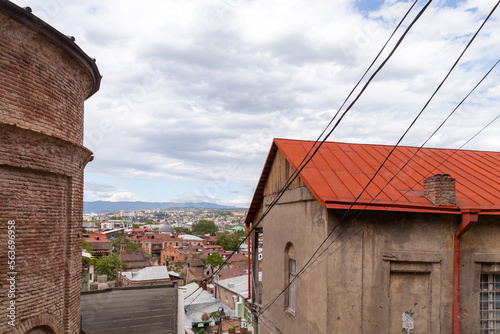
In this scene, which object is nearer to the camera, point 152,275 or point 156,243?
point 152,275

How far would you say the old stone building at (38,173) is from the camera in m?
6.50

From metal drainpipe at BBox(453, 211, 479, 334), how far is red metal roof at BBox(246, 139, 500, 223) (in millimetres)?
214

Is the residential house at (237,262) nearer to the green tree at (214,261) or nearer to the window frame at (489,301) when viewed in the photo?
the green tree at (214,261)

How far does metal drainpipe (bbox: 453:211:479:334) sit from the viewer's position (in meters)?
8.03

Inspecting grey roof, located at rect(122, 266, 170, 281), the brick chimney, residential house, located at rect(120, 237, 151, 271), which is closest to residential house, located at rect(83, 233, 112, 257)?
residential house, located at rect(120, 237, 151, 271)

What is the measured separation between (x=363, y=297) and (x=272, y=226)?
14.6 ft

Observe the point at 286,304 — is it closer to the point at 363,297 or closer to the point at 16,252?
the point at 363,297

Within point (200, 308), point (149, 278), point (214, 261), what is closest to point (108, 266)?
point (149, 278)

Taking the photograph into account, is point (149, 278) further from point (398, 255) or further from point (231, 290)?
point (398, 255)

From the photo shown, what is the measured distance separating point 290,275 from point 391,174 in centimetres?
421

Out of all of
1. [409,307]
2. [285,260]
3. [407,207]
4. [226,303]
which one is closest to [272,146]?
[285,260]

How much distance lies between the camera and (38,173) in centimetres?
730

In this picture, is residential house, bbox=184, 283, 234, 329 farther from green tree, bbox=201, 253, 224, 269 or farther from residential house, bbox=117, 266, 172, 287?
green tree, bbox=201, 253, 224, 269

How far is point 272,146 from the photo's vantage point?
11586 millimetres
